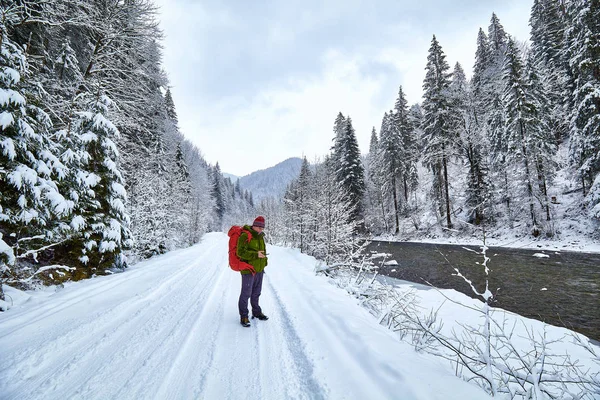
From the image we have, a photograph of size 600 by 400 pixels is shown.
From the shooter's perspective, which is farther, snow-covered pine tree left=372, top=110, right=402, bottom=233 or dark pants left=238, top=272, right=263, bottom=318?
snow-covered pine tree left=372, top=110, right=402, bottom=233

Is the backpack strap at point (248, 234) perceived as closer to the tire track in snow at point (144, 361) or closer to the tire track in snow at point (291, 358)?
the tire track in snow at point (291, 358)

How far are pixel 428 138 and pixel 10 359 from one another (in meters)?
30.4

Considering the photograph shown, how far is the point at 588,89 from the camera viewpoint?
611 inches

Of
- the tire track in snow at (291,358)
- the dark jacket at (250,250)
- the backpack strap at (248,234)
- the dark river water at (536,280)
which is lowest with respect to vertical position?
the dark river water at (536,280)

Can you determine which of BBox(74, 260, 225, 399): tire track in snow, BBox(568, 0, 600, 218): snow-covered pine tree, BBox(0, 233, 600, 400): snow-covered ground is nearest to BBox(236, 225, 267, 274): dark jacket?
BBox(0, 233, 600, 400): snow-covered ground

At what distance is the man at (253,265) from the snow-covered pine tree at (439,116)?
79.0 feet

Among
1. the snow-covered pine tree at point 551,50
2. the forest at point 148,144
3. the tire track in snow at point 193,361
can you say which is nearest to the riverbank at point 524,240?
the forest at point 148,144

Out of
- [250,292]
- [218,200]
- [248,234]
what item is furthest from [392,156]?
[218,200]

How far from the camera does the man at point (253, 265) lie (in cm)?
432

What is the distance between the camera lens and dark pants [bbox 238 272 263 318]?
4.30 m

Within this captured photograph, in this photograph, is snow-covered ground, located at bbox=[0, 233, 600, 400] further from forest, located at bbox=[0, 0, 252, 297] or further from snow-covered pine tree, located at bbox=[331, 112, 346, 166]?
snow-covered pine tree, located at bbox=[331, 112, 346, 166]

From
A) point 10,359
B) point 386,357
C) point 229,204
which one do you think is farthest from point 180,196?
point 229,204

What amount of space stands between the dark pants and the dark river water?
326 cm

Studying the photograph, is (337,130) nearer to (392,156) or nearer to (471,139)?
(392,156)
